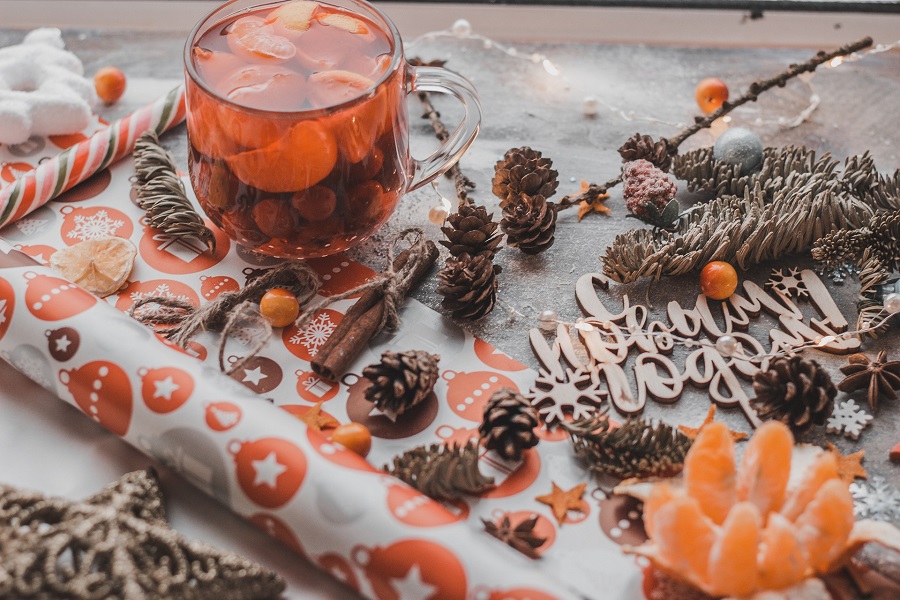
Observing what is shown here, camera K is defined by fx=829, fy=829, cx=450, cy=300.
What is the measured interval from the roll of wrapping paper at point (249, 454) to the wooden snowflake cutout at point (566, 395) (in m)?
0.19

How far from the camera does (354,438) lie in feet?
2.81

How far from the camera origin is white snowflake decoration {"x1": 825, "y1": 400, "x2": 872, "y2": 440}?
895 millimetres

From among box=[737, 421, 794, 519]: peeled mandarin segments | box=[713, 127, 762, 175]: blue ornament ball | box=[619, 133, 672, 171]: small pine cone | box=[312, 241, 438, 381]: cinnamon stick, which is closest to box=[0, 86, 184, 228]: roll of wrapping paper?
box=[312, 241, 438, 381]: cinnamon stick

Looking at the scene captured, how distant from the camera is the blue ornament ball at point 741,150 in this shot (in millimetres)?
1163

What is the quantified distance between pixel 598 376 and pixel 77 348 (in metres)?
0.57

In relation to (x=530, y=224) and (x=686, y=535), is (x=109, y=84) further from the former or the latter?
(x=686, y=535)

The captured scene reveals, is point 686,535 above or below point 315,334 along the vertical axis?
above

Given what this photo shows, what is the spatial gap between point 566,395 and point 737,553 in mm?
293

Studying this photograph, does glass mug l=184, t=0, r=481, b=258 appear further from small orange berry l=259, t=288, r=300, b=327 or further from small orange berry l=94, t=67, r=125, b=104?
small orange berry l=94, t=67, r=125, b=104

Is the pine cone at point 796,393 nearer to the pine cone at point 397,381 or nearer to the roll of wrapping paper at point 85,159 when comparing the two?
the pine cone at point 397,381

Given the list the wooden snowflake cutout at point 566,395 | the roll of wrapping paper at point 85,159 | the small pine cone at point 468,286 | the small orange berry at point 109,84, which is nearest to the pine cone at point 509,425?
the wooden snowflake cutout at point 566,395

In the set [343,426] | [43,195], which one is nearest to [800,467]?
[343,426]

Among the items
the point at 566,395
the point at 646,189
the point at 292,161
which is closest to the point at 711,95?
the point at 646,189

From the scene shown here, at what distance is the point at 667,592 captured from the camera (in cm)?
76
